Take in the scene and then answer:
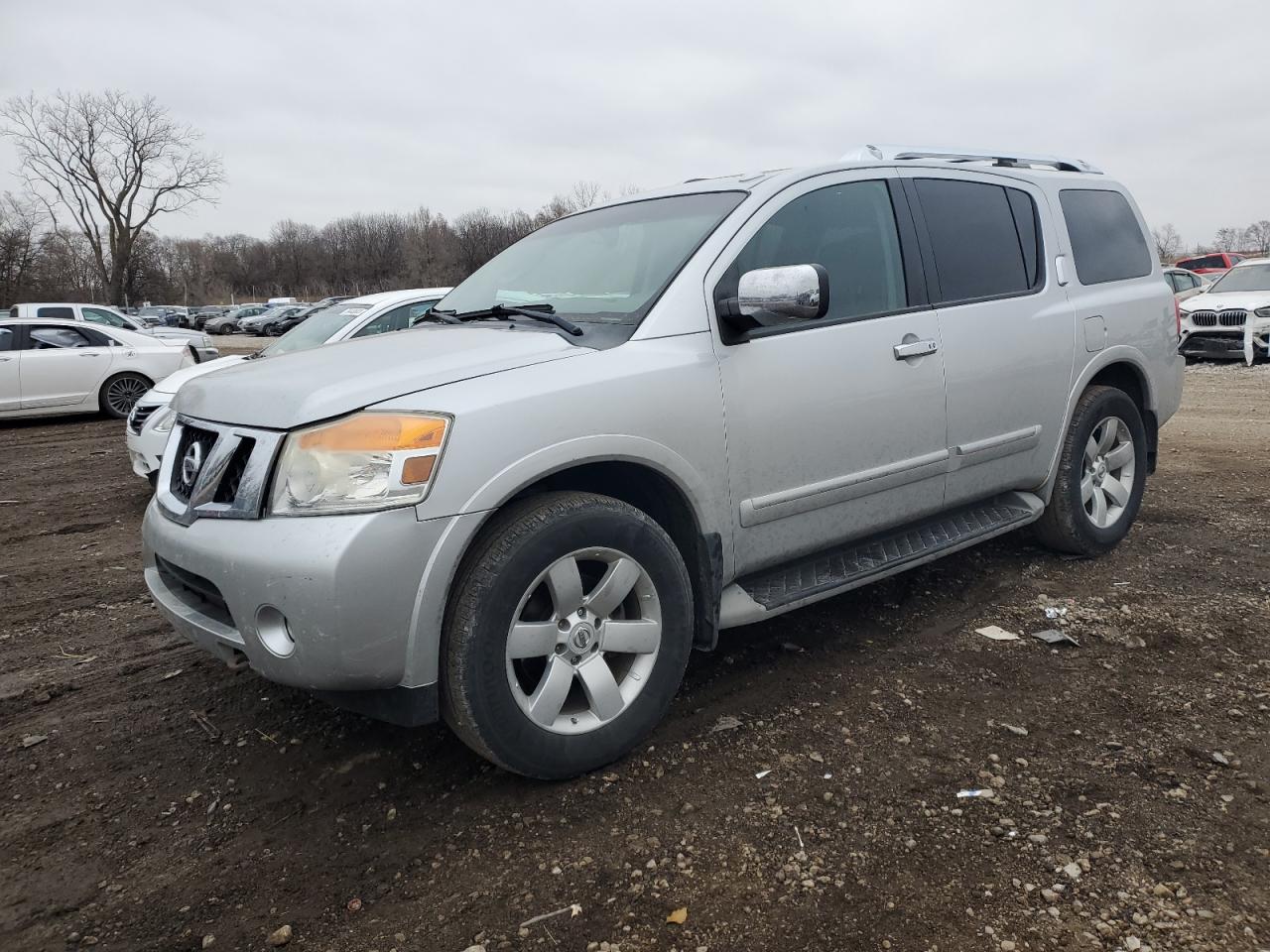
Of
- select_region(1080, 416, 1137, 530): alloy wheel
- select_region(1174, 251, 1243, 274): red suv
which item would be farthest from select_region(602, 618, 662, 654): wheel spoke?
select_region(1174, 251, 1243, 274): red suv

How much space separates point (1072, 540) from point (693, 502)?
256 cm

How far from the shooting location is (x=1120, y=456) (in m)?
4.82

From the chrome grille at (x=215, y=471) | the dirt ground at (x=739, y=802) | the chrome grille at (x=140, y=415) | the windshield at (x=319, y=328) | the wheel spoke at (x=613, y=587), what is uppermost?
the windshield at (x=319, y=328)

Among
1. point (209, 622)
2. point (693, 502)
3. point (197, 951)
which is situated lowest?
point (197, 951)

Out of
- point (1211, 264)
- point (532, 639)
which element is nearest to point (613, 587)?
point (532, 639)

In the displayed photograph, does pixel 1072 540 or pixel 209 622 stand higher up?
pixel 209 622

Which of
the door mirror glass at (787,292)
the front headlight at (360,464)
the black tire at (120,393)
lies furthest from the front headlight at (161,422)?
the black tire at (120,393)

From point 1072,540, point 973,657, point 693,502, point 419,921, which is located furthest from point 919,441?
point 419,921

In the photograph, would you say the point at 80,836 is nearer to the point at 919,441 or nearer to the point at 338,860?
the point at 338,860

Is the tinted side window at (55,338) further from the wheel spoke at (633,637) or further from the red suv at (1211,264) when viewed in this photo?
the red suv at (1211,264)

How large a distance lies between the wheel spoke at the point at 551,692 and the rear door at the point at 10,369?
40.9 feet

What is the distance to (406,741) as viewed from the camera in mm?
3117

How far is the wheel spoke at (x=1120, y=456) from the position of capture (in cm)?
479

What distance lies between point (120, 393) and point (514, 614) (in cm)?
1247
